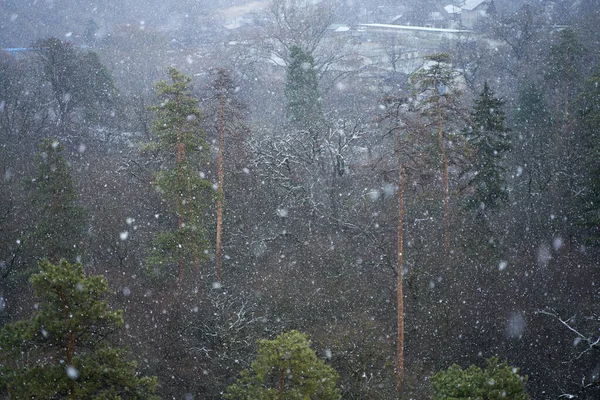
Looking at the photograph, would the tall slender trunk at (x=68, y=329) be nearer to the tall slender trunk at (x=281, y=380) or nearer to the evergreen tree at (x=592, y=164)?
the tall slender trunk at (x=281, y=380)

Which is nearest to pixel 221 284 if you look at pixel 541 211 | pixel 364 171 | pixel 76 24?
pixel 364 171

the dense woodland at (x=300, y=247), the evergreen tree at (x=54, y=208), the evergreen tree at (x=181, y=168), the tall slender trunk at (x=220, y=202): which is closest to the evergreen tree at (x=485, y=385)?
the dense woodland at (x=300, y=247)

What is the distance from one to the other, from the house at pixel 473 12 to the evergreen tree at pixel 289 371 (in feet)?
168

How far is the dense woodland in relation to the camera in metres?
13.2

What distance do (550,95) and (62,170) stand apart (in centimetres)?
3482

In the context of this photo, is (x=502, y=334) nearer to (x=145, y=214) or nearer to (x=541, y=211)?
(x=541, y=211)

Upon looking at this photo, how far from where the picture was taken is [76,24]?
66.0m

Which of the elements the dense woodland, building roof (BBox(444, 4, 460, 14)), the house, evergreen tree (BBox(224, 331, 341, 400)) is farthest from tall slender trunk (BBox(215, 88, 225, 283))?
building roof (BBox(444, 4, 460, 14))

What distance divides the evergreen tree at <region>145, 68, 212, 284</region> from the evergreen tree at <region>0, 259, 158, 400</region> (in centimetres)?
698

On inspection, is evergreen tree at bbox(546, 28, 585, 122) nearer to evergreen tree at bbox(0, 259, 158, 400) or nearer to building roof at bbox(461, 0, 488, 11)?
building roof at bbox(461, 0, 488, 11)

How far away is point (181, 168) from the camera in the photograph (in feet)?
59.9

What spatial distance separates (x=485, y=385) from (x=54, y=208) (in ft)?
52.0

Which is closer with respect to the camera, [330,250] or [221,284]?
[221,284]

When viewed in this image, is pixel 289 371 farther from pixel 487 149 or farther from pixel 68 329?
pixel 487 149
